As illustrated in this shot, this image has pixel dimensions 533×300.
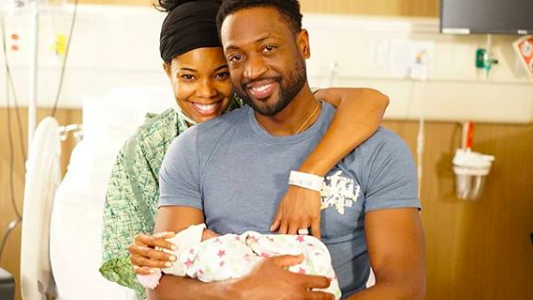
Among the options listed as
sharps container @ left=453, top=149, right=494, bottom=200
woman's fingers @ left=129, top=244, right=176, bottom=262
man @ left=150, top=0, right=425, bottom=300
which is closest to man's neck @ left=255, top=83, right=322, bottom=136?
man @ left=150, top=0, right=425, bottom=300

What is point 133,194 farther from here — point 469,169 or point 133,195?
point 469,169

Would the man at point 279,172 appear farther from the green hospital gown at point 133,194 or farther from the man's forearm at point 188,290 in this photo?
the green hospital gown at point 133,194

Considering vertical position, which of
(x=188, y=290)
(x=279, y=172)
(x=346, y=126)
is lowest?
(x=188, y=290)

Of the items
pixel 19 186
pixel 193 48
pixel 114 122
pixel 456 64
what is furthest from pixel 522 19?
pixel 19 186

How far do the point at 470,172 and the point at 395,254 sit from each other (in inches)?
75.5

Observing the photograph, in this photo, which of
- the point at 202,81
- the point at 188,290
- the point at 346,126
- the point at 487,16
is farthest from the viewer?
the point at 487,16

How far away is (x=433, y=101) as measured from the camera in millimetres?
3773

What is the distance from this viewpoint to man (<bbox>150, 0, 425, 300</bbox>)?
1916 millimetres

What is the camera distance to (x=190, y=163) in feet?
6.76

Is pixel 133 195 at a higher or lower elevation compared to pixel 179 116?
lower

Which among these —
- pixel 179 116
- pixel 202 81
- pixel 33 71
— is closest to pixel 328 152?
pixel 202 81

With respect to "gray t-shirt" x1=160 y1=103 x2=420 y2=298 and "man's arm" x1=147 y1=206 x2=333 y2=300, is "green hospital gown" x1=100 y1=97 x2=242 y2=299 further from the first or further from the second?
"man's arm" x1=147 y1=206 x2=333 y2=300

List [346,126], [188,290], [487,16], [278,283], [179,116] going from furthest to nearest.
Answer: [487,16] < [179,116] < [346,126] < [188,290] < [278,283]

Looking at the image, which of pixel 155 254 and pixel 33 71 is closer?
pixel 155 254
